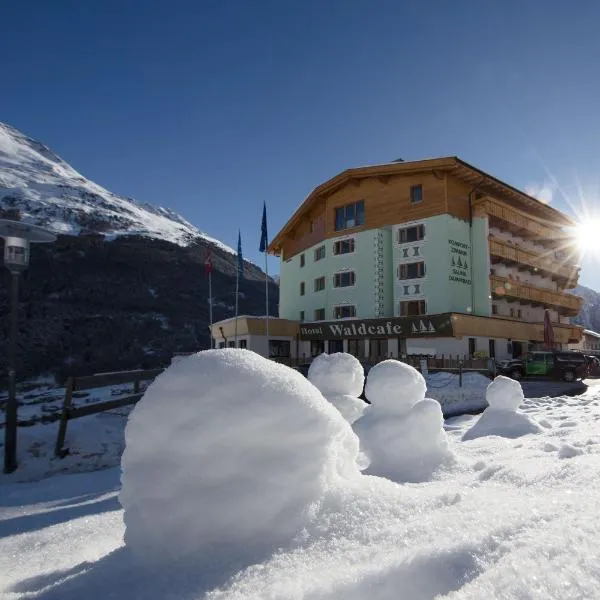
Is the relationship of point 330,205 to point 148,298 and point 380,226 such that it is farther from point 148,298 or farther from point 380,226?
point 148,298

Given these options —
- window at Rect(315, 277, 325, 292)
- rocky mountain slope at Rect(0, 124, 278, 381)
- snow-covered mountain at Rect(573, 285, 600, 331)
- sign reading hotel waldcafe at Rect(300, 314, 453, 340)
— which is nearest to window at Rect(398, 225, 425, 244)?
sign reading hotel waldcafe at Rect(300, 314, 453, 340)

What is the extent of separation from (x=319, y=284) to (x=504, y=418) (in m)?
24.1

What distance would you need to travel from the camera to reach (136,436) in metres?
2.63

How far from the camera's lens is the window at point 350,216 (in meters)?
28.7

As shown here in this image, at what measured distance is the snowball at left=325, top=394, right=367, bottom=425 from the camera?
22.6 ft

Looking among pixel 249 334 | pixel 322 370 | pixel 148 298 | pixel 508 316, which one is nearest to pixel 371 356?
pixel 249 334

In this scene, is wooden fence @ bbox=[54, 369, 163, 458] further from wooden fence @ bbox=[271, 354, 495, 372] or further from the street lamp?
wooden fence @ bbox=[271, 354, 495, 372]

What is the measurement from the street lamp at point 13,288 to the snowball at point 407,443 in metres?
6.26

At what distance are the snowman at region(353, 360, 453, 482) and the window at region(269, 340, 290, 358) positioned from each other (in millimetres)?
23752

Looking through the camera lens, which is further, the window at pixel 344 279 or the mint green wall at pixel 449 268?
the window at pixel 344 279

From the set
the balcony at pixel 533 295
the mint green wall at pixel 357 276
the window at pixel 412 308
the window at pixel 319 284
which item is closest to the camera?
the window at pixel 412 308

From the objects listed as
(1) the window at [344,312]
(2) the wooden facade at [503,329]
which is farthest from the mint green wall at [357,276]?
(2) the wooden facade at [503,329]

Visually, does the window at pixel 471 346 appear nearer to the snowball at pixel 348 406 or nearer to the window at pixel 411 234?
the window at pixel 411 234

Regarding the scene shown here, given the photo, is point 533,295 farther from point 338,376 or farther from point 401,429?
point 401,429
